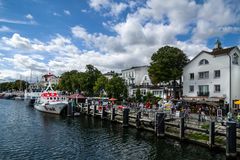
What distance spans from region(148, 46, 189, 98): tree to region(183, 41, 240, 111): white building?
4483 mm

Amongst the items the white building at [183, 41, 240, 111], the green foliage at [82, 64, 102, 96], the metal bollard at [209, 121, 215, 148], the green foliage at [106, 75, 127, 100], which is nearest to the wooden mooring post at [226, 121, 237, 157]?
the metal bollard at [209, 121, 215, 148]

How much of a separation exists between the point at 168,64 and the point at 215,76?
40.1 ft

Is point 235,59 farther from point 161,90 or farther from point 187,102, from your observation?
point 161,90

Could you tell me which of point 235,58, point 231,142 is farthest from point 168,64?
point 231,142

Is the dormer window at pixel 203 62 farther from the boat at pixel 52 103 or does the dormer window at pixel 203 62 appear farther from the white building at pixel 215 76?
the boat at pixel 52 103

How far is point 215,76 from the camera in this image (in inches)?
1817

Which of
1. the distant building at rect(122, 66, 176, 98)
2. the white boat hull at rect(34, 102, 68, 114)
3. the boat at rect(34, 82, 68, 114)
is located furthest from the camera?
the distant building at rect(122, 66, 176, 98)

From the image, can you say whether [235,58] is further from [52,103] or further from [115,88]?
[52,103]

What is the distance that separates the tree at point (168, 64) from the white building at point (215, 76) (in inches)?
177

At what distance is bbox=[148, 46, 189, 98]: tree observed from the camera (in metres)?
55.2

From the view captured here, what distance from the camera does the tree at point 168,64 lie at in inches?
2174

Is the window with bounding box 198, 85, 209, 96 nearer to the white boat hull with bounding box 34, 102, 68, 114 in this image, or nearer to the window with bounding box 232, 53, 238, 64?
the window with bounding box 232, 53, 238, 64

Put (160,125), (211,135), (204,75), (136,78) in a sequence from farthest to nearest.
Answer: (136,78)
(204,75)
(160,125)
(211,135)

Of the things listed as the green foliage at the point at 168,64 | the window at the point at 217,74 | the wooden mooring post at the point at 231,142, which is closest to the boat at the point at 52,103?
the green foliage at the point at 168,64
